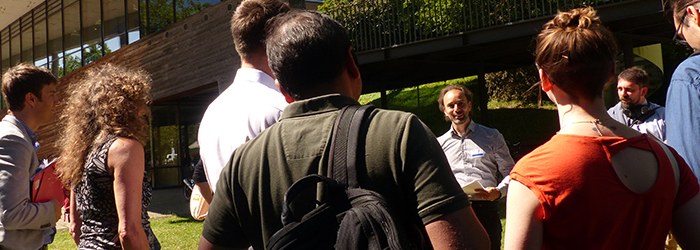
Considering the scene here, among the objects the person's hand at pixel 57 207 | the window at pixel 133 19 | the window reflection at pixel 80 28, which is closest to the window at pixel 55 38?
the window reflection at pixel 80 28

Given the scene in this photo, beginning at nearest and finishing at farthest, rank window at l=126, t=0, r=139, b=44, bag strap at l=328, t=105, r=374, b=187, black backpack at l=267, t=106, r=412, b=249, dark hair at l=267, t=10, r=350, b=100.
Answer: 1. black backpack at l=267, t=106, r=412, b=249
2. bag strap at l=328, t=105, r=374, b=187
3. dark hair at l=267, t=10, r=350, b=100
4. window at l=126, t=0, r=139, b=44

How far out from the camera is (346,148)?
5.61 feet

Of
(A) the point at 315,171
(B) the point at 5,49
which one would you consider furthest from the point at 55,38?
(A) the point at 315,171

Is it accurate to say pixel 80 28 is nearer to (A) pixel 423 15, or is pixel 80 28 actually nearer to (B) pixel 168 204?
(B) pixel 168 204

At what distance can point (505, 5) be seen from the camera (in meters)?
14.1

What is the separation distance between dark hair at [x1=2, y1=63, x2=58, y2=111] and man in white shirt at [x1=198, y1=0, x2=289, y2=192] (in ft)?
4.61

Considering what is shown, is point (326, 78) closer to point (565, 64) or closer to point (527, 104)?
point (565, 64)

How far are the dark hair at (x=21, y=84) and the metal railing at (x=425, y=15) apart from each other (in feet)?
34.9

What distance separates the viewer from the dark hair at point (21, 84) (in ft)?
11.9

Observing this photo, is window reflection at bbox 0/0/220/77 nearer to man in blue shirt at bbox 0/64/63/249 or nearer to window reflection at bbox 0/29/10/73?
window reflection at bbox 0/29/10/73

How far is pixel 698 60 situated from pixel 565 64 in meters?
0.53

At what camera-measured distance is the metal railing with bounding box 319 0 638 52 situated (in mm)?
13688

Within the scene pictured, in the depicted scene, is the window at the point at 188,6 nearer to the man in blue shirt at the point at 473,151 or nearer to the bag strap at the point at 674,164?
the man in blue shirt at the point at 473,151

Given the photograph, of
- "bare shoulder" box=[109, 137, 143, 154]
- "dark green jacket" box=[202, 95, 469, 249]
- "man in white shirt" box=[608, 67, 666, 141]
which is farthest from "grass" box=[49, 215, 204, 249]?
"dark green jacket" box=[202, 95, 469, 249]
